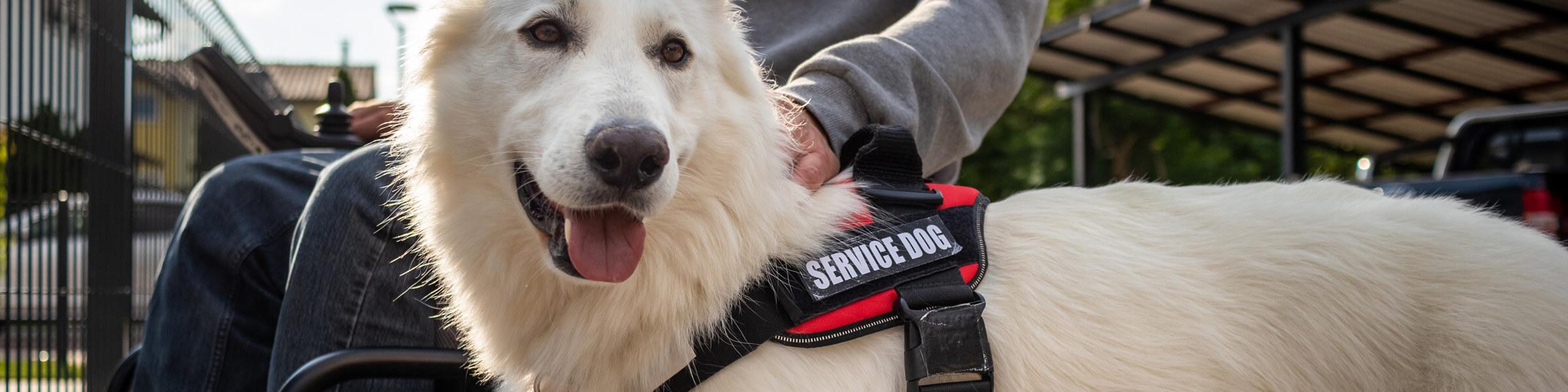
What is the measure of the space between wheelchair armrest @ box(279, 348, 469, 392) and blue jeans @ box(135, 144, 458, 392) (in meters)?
0.24

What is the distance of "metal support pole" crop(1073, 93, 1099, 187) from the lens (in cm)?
1730

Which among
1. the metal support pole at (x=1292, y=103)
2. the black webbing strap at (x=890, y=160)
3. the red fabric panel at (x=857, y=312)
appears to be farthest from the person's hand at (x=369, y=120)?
the metal support pole at (x=1292, y=103)

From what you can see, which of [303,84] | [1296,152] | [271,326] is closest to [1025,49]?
[271,326]

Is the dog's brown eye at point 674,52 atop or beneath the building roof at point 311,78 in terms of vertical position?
beneath

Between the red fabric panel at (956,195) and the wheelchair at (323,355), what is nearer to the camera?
the wheelchair at (323,355)

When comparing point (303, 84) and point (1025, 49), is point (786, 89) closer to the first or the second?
point (1025, 49)

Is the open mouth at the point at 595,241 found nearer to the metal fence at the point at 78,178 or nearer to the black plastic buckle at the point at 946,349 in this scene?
the black plastic buckle at the point at 946,349

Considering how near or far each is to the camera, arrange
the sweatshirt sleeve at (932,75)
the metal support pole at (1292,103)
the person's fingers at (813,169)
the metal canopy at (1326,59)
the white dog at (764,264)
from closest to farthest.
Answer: the white dog at (764,264) → the person's fingers at (813,169) → the sweatshirt sleeve at (932,75) → the metal canopy at (1326,59) → the metal support pole at (1292,103)

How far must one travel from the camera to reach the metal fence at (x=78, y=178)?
4.15 m

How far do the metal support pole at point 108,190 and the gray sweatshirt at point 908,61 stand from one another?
133 inches

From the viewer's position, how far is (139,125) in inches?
227

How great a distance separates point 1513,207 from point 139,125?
870 centimetres

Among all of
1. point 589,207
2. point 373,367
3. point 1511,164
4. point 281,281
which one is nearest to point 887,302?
point 589,207

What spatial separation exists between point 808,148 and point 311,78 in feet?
205
